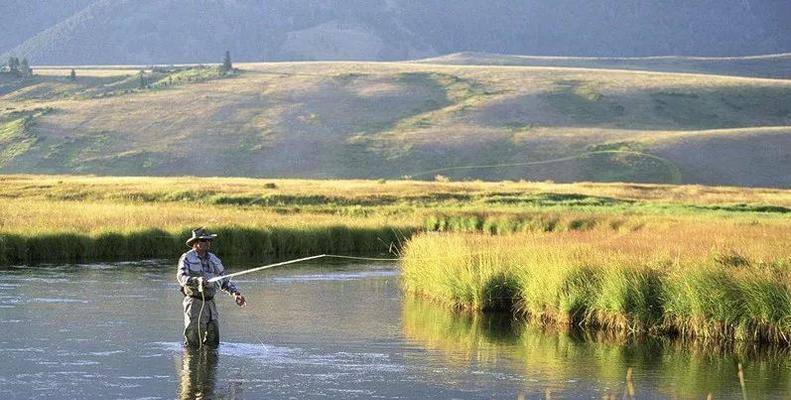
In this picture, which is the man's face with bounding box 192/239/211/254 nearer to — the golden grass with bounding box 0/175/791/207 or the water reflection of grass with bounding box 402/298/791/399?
the water reflection of grass with bounding box 402/298/791/399

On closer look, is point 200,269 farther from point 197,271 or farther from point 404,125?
point 404,125

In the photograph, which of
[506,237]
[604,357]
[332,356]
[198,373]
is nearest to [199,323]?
[198,373]

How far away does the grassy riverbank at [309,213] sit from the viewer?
38.7 metres

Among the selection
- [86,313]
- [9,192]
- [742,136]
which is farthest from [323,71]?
[86,313]

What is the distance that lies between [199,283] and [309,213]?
1189 inches

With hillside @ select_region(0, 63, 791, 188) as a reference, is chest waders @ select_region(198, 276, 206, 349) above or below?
below

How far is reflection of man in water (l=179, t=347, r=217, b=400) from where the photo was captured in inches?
707

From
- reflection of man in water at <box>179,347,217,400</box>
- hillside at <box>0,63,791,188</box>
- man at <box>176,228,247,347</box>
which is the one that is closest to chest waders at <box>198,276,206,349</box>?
man at <box>176,228,247,347</box>

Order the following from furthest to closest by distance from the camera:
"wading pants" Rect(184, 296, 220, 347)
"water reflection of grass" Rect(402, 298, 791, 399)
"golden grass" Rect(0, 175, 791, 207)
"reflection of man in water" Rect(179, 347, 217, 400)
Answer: "golden grass" Rect(0, 175, 791, 207) → "wading pants" Rect(184, 296, 220, 347) → "water reflection of grass" Rect(402, 298, 791, 399) → "reflection of man in water" Rect(179, 347, 217, 400)

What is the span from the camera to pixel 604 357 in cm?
2141

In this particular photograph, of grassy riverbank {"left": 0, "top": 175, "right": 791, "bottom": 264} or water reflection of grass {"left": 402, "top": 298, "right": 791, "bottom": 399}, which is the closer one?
water reflection of grass {"left": 402, "top": 298, "right": 791, "bottom": 399}

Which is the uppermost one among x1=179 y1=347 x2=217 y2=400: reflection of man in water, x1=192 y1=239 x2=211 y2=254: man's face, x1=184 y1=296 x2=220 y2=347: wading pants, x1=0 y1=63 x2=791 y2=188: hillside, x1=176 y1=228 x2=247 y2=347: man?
x1=0 y1=63 x2=791 y2=188: hillside

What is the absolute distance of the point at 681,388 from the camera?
19.0 metres

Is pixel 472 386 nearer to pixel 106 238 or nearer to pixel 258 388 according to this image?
pixel 258 388
